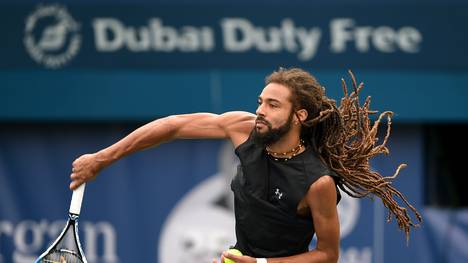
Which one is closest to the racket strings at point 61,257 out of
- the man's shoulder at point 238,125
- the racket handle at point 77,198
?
the racket handle at point 77,198

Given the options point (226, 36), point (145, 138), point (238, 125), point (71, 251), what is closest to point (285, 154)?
point (238, 125)

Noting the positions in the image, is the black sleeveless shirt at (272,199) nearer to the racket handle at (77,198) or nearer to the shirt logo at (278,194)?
the shirt logo at (278,194)

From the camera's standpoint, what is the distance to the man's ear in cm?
462

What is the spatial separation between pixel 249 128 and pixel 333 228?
63 cm

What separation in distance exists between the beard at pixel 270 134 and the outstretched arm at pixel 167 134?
0.22m

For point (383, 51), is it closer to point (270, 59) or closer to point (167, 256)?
point (270, 59)

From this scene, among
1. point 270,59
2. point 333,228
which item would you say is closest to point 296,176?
point 333,228

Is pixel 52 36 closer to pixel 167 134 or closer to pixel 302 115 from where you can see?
pixel 167 134

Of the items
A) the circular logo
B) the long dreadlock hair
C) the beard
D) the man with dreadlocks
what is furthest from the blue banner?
the beard

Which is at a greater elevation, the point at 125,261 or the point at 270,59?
the point at 270,59

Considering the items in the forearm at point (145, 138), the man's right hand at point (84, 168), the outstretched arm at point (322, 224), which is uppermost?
the forearm at point (145, 138)

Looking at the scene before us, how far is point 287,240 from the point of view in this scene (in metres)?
4.70

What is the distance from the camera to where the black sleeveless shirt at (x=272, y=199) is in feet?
15.1

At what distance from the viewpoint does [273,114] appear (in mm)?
4547
